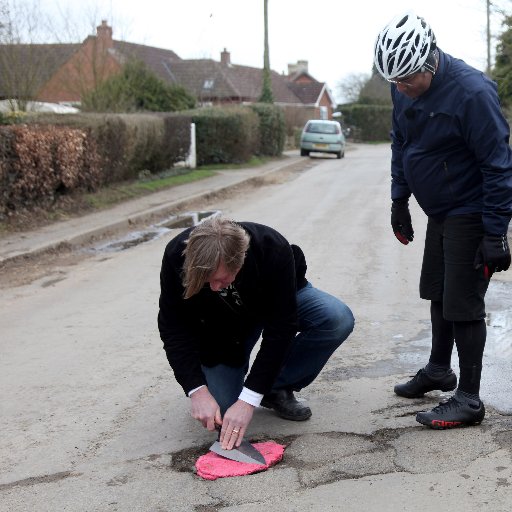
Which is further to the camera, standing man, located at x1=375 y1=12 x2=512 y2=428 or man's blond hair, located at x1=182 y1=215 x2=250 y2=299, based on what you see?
standing man, located at x1=375 y1=12 x2=512 y2=428

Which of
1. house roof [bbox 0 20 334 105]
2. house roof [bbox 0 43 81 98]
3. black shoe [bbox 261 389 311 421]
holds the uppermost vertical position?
house roof [bbox 0 20 334 105]

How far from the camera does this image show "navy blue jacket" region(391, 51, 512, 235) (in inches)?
141

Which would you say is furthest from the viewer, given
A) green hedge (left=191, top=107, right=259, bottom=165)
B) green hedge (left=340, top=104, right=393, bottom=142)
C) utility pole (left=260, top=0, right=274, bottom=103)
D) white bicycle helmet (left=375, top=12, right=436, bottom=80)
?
green hedge (left=340, top=104, right=393, bottom=142)

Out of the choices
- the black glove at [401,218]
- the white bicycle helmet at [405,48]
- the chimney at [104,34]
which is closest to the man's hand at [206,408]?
the black glove at [401,218]

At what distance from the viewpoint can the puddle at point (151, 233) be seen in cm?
1084

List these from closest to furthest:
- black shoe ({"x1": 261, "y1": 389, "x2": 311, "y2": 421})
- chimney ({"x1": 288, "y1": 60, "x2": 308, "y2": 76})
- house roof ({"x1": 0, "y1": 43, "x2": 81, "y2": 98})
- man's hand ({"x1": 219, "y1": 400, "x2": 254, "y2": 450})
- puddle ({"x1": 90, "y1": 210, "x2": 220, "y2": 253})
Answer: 1. man's hand ({"x1": 219, "y1": 400, "x2": 254, "y2": 450})
2. black shoe ({"x1": 261, "y1": 389, "x2": 311, "y2": 421})
3. puddle ({"x1": 90, "y1": 210, "x2": 220, "y2": 253})
4. house roof ({"x1": 0, "y1": 43, "x2": 81, "y2": 98})
5. chimney ({"x1": 288, "y1": 60, "x2": 308, "y2": 76})

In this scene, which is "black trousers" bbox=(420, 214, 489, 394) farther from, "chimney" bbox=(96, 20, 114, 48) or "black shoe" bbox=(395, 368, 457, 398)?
"chimney" bbox=(96, 20, 114, 48)

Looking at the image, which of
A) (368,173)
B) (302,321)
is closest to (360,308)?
(302,321)

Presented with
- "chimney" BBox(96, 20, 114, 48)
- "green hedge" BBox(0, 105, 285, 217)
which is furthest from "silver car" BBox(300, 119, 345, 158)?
"chimney" BBox(96, 20, 114, 48)

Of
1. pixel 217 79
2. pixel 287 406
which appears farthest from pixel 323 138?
pixel 287 406

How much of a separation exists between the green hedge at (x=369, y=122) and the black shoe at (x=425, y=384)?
50681mm

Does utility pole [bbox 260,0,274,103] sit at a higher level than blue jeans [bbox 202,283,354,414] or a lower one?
higher

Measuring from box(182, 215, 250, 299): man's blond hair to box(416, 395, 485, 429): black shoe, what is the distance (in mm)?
1316

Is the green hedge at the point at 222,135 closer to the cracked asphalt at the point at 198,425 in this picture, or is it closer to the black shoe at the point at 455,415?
the cracked asphalt at the point at 198,425
